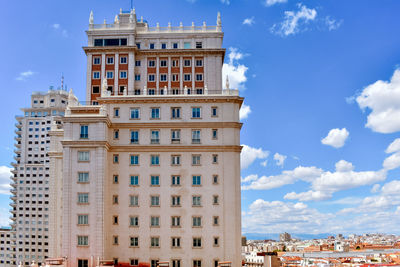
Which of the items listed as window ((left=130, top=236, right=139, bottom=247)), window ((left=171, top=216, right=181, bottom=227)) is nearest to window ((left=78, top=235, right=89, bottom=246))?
window ((left=130, top=236, right=139, bottom=247))

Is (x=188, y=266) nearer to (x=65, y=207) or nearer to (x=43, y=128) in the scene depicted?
(x=65, y=207)

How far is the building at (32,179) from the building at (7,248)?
696 mm

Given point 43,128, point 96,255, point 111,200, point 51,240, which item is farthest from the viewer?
point 43,128

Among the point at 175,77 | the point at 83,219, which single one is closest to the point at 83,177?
the point at 83,219

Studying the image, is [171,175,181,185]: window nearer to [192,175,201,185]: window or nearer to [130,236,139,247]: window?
[192,175,201,185]: window

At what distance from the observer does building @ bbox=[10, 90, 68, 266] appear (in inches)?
6368

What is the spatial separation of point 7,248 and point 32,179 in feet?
86.7

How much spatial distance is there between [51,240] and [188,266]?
22.0 m

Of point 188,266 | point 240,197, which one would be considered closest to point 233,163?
point 240,197

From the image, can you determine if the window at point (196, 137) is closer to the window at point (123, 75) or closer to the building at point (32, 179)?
the window at point (123, 75)

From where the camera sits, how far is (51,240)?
6869 cm

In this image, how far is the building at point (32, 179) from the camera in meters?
162

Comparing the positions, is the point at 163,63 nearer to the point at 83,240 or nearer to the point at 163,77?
the point at 163,77

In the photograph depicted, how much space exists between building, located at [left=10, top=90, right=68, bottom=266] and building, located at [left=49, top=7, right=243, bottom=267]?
106148 millimetres
